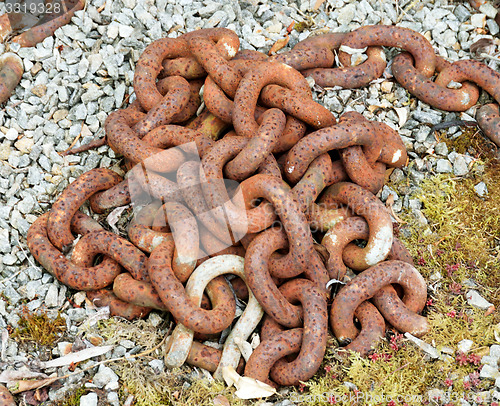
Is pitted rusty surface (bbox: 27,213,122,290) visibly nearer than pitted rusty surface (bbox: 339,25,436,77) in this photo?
Yes

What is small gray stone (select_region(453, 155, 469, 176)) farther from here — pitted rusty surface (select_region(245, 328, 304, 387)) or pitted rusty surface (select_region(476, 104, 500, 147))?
pitted rusty surface (select_region(245, 328, 304, 387))

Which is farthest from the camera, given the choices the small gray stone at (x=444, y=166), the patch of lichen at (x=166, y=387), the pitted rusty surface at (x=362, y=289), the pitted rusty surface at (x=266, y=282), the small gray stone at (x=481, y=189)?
the small gray stone at (x=444, y=166)

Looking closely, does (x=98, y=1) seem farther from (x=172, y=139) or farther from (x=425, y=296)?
(x=425, y=296)

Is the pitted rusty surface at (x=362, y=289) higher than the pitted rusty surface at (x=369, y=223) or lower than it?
lower

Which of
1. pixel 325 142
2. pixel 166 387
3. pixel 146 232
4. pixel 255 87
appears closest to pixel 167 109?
pixel 255 87

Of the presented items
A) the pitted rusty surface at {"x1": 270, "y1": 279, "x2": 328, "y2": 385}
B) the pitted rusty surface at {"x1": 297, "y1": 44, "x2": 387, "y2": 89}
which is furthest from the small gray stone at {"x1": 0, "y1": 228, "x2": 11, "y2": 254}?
the pitted rusty surface at {"x1": 297, "y1": 44, "x2": 387, "y2": 89}

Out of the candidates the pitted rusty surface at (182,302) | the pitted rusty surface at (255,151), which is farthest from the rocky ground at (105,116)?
the pitted rusty surface at (255,151)

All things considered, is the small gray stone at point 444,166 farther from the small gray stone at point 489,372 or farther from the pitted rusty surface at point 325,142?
the small gray stone at point 489,372
